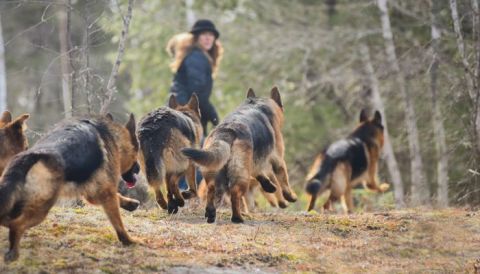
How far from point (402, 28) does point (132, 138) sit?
13805 mm

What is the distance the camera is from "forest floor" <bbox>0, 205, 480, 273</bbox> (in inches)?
292

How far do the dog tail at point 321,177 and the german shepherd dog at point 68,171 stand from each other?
17.4 feet

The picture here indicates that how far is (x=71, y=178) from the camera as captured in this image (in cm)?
734

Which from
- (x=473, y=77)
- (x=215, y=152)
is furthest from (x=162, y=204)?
(x=473, y=77)

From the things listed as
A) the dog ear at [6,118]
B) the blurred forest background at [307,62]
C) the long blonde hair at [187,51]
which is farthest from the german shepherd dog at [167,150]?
the blurred forest background at [307,62]

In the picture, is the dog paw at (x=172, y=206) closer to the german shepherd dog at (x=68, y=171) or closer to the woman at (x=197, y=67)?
the german shepherd dog at (x=68, y=171)

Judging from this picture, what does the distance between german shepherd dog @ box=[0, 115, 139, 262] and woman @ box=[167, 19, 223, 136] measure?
4.34 m

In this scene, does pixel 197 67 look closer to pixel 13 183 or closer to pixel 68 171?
pixel 68 171

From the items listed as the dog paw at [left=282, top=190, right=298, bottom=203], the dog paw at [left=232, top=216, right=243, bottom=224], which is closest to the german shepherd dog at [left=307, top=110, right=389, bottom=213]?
the dog paw at [left=282, top=190, right=298, bottom=203]

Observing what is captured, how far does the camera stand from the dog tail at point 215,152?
849 cm

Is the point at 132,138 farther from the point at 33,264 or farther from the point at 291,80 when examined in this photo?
the point at 291,80

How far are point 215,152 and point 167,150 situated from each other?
2.81 ft

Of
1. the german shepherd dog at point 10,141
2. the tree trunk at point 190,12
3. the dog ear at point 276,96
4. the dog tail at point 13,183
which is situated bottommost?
the dog tail at point 13,183

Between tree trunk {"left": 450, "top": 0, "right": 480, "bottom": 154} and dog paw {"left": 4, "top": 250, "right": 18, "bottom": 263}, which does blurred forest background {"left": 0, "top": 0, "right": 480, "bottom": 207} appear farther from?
dog paw {"left": 4, "top": 250, "right": 18, "bottom": 263}
